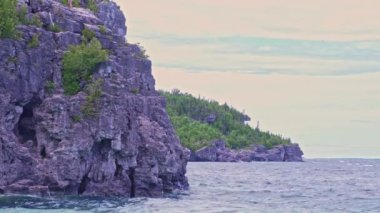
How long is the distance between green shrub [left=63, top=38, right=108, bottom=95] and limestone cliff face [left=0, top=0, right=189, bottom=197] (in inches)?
24.9

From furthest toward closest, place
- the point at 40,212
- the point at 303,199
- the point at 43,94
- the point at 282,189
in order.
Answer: the point at 282,189 < the point at 303,199 < the point at 43,94 < the point at 40,212

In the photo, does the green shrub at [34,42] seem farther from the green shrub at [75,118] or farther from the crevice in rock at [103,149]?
the crevice in rock at [103,149]

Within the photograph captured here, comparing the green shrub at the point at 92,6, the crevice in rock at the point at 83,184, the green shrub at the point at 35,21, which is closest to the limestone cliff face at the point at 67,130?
the crevice in rock at the point at 83,184

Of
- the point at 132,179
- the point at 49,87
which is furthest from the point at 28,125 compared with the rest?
the point at 132,179

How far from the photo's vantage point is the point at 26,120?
64.6 m

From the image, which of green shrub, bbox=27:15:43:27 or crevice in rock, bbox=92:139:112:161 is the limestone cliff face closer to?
crevice in rock, bbox=92:139:112:161

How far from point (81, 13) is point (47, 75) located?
10.2 meters

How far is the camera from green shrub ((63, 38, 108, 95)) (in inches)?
2598

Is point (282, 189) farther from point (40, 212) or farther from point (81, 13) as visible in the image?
point (40, 212)

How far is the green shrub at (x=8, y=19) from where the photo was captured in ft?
206

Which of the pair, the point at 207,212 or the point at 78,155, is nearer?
the point at 207,212

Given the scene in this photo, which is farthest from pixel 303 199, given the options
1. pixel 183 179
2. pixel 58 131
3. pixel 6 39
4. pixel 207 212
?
pixel 6 39

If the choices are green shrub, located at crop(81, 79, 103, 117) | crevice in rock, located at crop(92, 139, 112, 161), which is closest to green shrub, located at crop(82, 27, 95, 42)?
green shrub, located at crop(81, 79, 103, 117)

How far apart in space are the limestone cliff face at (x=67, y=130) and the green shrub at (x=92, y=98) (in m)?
0.32
